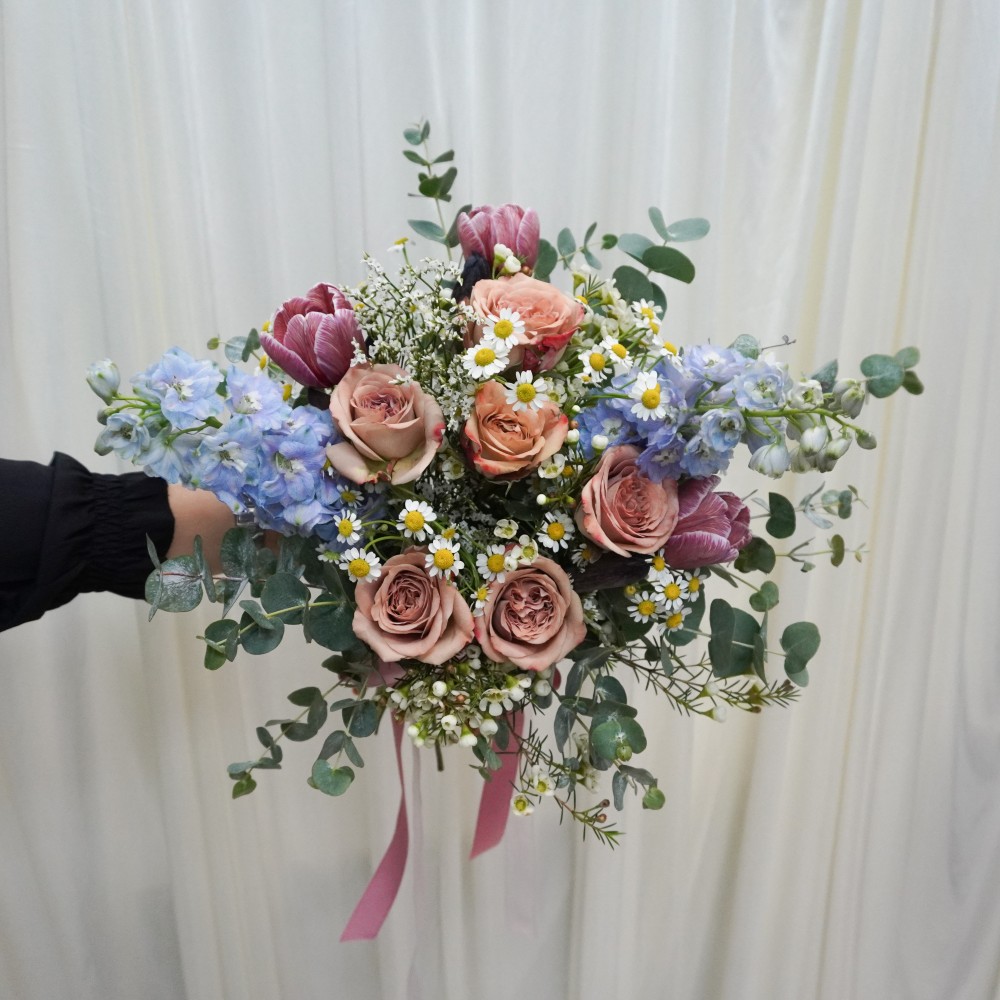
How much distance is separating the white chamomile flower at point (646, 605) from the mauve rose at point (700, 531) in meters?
0.03

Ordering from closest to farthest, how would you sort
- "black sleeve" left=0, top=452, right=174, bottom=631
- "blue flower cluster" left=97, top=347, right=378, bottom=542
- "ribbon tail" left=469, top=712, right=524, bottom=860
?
"blue flower cluster" left=97, top=347, right=378, bottom=542, "black sleeve" left=0, top=452, right=174, bottom=631, "ribbon tail" left=469, top=712, right=524, bottom=860

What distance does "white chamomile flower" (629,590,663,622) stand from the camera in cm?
64

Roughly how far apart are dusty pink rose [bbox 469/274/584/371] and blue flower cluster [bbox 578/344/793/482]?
0.05 metres

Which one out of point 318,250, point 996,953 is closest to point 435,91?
point 318,250

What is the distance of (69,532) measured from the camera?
28.0 inches

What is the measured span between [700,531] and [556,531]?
0.36 feet

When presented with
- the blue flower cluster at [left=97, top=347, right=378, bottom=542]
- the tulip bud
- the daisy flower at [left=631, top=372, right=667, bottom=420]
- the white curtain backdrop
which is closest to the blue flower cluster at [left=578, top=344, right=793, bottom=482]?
the daisy flower at [left=631, top=372, right=667, bottom=420]

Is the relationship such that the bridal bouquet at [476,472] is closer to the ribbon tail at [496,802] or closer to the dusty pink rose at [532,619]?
the dusty pink rose at [532,619]

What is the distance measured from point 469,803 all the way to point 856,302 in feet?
2.76

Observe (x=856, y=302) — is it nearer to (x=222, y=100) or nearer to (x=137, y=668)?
(x=222, y=100)

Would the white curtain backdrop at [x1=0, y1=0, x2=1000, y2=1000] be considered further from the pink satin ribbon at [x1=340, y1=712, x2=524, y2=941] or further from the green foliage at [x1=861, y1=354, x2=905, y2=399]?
the green foliage at [x1=861, y1=354, x2=905, y2=399]

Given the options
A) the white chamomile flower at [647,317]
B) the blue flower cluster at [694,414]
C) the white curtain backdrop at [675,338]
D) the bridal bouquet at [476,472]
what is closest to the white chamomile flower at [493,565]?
the bridal bouquet at [476,472]

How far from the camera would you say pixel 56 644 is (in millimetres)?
1000

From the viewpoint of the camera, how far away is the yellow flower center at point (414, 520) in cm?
57
